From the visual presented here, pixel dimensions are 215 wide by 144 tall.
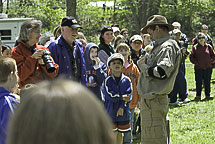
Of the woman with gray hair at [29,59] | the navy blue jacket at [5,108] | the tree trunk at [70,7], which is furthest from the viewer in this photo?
the tree trunk at [70,7]

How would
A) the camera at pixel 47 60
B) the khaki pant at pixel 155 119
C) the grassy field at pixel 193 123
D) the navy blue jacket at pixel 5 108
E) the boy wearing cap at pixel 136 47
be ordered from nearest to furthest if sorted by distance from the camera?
1. the navy blue jacket at pixel 5 108
2. the camera at pixel 47 60
3. the khaki pant at pixel 155 119
4. the grassy field at pixel 193 123
5. the boy wearing cap at pixel 136 47

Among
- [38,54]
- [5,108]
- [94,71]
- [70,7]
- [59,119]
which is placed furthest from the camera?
[70,7]

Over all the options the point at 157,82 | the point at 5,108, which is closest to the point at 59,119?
the point at 5,108

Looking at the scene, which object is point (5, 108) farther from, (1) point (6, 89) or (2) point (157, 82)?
(2) point (157, 82)

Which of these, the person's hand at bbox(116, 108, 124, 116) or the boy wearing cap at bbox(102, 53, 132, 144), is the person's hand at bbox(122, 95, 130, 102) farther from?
the person's hand at bbox(116, 108, 124, 116)

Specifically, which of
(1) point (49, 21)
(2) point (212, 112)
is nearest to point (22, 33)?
(2) point (212, 112)

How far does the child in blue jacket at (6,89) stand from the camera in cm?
296

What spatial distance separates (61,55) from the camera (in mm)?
4496

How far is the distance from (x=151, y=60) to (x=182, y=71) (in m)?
Answer: 5.81

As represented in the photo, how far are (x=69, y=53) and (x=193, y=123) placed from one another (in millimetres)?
4151

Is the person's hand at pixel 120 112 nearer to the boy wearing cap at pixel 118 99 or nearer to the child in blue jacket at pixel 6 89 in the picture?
the boy wearing cap at pixel 118 99

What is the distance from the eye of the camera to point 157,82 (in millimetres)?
4633

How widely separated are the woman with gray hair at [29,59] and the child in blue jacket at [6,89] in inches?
36.7

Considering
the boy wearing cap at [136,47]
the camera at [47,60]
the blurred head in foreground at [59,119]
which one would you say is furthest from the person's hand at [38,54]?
the boy wearing cap at [136,47]
